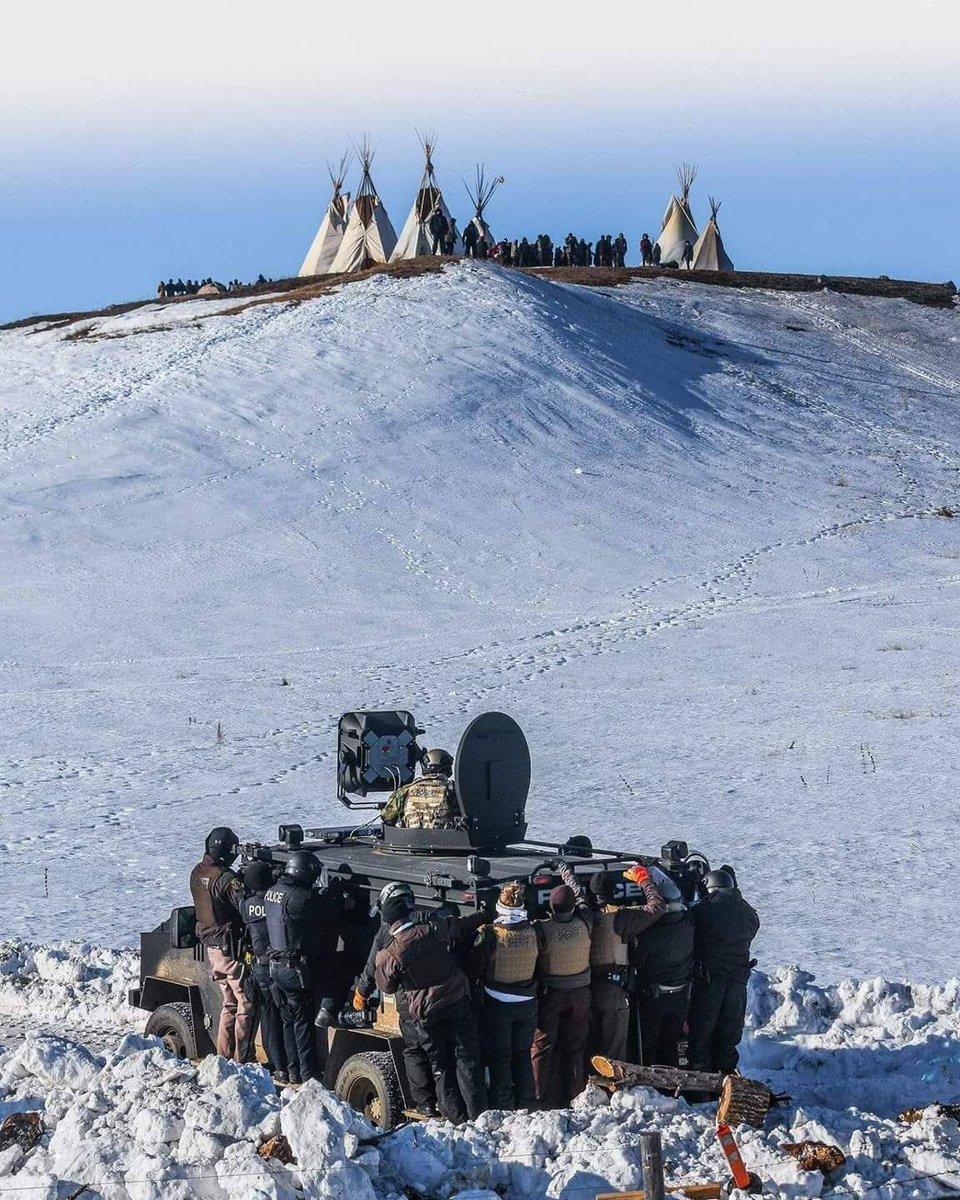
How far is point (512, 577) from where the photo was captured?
110ft

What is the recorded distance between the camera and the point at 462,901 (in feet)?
33.0

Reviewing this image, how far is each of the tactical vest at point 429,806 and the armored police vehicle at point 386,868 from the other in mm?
63

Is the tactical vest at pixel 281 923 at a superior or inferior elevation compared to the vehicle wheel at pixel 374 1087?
superior

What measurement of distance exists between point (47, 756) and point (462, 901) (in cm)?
1360

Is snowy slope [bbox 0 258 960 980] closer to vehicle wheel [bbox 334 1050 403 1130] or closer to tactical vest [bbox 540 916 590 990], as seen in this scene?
tactical vest [bbox 540 916 590 990]

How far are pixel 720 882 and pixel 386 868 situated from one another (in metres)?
2.01

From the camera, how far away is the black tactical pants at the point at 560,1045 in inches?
394

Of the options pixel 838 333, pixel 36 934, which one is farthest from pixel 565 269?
pixel 36 934

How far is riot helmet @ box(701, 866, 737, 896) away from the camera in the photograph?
35.0 ft

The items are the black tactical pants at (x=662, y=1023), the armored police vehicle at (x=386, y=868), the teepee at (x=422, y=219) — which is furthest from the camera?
the teepee at (x=422, y=219)

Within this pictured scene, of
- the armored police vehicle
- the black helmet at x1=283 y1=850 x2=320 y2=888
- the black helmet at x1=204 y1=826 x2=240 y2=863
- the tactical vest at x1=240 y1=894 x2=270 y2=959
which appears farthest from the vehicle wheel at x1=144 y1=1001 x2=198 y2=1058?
the black helmet at x1=283 y1=850 x2=320 y2=888

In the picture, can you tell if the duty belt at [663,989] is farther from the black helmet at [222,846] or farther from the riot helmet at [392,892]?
the black helmet at [222,846]

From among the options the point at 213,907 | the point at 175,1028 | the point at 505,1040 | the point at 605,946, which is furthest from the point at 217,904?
the point at 605,946

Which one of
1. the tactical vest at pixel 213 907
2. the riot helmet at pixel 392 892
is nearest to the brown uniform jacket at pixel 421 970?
the riot helmet at pixel 392 892
